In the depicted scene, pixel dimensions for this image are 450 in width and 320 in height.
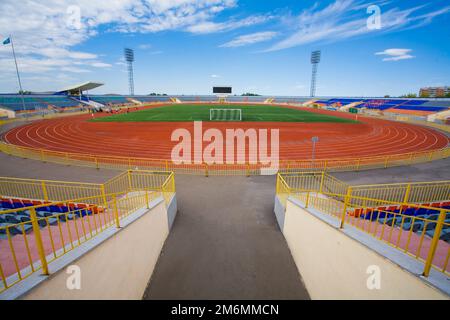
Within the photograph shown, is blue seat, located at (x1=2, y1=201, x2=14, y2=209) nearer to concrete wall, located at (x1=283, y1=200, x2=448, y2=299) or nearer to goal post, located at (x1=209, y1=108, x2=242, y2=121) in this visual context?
concrete wall, located at (x1=283, y1=200, x2=448, y2=299)

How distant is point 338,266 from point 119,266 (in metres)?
4.89

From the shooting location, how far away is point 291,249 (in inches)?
281

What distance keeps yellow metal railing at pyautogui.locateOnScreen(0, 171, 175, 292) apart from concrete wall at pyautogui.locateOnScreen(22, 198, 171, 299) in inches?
12.9

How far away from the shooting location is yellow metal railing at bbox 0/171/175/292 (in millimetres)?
3393

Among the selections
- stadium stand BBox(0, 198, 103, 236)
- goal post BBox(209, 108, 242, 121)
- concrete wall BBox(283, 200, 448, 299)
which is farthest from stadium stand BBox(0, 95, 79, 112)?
concrete wall BBox(283, 200, 448, 299)

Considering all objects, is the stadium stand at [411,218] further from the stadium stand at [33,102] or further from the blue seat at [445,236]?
the stadium stand at [33,102]

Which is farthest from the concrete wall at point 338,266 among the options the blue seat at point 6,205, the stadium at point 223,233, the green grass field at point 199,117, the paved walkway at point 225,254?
the green grass field at point 199,117

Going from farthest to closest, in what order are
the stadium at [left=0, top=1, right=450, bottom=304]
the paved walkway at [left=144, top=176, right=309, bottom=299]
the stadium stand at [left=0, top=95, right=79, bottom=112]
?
the stadium stand at [left=0, top=95, right=79, bottom=112], the paved walkway at [left=144, top=176, right=309, bottom=299], the stadium at [left=0, top=1, right=450, bottom=304]

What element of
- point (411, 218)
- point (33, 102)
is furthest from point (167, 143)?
point (33, 102)

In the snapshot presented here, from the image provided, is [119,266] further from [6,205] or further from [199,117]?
[199,117]

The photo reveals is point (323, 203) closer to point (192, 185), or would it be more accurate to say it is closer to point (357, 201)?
point (357, 201)

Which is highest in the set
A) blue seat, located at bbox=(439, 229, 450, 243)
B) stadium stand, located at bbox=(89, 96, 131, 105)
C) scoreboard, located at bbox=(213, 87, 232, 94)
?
scoreboard, located at bbox=(213, 87, 232, 94)

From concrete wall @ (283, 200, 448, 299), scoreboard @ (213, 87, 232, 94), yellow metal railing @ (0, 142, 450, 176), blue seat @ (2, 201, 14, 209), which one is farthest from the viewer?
scoreboard @ (213, 87, 232, 94)
